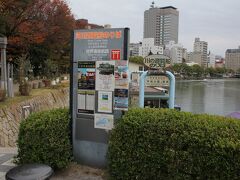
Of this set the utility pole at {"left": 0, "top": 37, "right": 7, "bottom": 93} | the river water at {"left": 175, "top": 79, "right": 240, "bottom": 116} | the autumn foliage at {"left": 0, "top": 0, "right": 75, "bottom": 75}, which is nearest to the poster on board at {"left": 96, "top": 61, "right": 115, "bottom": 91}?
the utility pole at {"left": 0, "top": 37, "right": 7, "bottom": 93}

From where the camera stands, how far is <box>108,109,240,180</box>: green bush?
9.78 ft

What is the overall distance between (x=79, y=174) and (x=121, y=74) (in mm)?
1546

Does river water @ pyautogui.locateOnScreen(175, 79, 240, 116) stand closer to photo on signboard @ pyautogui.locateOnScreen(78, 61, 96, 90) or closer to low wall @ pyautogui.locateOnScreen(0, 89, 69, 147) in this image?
low wall @ pyautogui.locateOnScreen(0, 89, 69, 147)

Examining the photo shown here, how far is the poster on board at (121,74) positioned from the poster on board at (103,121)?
0.45 metres

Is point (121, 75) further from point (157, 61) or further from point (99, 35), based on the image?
point (157, 61)

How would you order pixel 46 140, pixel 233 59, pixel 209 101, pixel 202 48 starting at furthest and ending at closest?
pixel 202 48 → pixel 233 59 → pixel 209 101 → pixel 46 140

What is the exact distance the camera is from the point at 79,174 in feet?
12.8

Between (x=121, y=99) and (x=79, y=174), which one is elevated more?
(x=121, y=99)

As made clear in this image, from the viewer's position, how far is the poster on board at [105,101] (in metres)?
3.77

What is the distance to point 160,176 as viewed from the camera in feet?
10.9

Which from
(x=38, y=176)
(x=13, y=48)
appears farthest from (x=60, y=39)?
(x=38, y=176)

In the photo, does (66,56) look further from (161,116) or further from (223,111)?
(161,116)

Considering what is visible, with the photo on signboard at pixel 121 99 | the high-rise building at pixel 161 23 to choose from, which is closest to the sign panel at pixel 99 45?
the photo on signboard at pixel 121 99

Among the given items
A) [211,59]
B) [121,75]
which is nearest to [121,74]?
[121,75]
